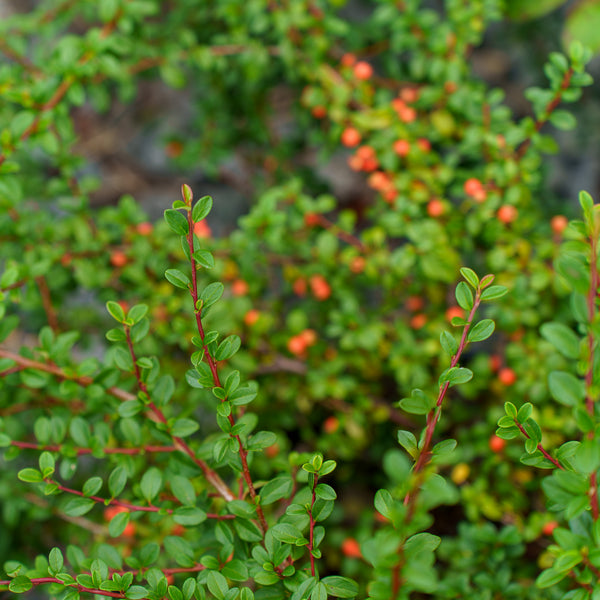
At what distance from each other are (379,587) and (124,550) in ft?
3.28

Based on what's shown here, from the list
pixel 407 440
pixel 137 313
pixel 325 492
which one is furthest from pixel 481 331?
pixel 137 313

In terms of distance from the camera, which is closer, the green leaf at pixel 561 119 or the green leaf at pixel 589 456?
the green leaf at pixel 589 456

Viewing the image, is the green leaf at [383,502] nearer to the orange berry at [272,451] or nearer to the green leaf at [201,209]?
the green leaf at [201,209]

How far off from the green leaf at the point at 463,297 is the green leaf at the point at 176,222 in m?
0.37

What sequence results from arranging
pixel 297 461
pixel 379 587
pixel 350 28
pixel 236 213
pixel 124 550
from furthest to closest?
1. pixel 236 213
2. pixel 350 28
3. pixel 124 550
4. pixel 297 461
5. pixel 379 587

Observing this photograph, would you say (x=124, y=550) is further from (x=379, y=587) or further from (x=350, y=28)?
(x=350, y=28)

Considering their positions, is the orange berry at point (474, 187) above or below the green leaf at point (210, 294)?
below

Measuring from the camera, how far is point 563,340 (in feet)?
2.18

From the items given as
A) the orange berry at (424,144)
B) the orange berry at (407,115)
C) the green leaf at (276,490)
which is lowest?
the green leaf at (276,490)

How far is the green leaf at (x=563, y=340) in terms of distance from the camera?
653 millimetres

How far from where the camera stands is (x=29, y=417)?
1614mm

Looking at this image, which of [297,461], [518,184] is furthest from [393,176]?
[297,461]

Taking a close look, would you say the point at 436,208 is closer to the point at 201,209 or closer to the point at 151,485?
the point at 201,209

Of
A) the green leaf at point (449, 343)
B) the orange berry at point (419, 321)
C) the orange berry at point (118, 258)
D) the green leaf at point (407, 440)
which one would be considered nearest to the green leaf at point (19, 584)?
the green leaf at point (407, 440)
